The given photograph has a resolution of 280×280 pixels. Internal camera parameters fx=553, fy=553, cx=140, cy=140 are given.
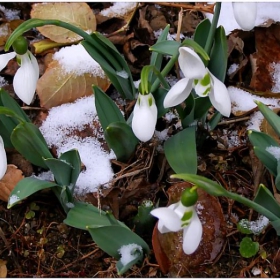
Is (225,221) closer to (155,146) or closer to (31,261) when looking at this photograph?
(155,146)


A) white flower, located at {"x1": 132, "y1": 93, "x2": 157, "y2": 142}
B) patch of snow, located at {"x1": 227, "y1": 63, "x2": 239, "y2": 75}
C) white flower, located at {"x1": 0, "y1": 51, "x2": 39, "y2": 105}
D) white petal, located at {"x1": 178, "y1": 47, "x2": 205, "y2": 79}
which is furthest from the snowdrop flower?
patch of snow, located at {"x1": 227, "y1": 63, "x2": 239, "y2": 75}

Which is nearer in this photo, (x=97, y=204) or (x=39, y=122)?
(x=97, y=204)

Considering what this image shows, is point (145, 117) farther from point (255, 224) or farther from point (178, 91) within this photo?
point (255, 224)

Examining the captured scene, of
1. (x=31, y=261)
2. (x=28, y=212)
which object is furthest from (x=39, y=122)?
(x=31, y=261)

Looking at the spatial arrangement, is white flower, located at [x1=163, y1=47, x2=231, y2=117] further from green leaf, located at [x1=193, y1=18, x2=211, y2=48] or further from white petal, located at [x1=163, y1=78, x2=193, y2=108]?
green leaf, located at [x1=193, y1=18, x2=211, y2=48]

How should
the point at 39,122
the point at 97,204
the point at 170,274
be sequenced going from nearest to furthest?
the point at 170,274
the point at 97,204
the point at 39,122

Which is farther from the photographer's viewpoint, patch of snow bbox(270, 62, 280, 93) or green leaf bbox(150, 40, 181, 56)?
patch of snow bbox(270, 62, 280, 93)
